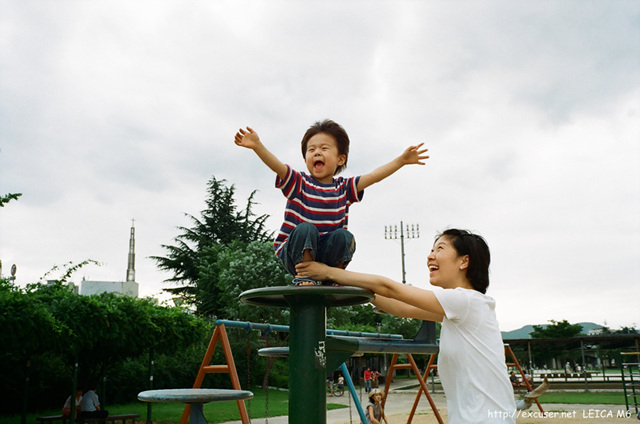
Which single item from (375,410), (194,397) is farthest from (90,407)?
(194,397)

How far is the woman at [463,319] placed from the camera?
201 cm

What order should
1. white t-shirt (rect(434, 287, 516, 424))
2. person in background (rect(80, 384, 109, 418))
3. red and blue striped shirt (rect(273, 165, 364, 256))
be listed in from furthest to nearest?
person in background (rect(80, 384, 109, 418)) → red and blue striped shirt (rect(273, 165, 364, 256)) → white t-shirt (rect(434, 287, 516, 424))

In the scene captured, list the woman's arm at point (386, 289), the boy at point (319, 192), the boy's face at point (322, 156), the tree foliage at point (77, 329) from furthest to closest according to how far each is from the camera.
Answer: the tree foliage at point (77, 329) < the boy's face at point (322, 156) < the boy at point (319, 192) < the woman's arm at point (386, 289)

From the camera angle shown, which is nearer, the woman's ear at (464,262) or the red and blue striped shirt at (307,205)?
the woman's ear at (464,262)

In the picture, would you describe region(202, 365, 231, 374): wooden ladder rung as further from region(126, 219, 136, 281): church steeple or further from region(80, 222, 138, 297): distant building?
region(126, 219, 136, 281): church steeple

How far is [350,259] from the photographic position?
2691mm

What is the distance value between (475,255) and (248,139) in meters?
1.24

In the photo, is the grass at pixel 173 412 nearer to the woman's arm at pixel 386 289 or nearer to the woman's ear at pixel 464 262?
the woman's arm at pixel 386 289

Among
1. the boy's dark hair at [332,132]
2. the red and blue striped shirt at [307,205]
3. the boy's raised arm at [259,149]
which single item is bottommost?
the red and blue striped shirt at [307,205]

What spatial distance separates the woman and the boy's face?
58 centimetres

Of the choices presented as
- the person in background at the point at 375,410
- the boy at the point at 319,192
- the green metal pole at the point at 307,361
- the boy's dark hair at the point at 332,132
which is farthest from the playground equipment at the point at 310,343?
the person in background at the point at 375,410

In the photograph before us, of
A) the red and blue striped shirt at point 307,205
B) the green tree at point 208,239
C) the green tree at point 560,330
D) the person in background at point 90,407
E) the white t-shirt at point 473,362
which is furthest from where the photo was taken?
the green tree at point 560,330

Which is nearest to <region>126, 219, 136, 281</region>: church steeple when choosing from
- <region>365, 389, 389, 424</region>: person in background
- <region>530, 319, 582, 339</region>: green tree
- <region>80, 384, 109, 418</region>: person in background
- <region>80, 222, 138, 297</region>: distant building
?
<region>80, 222, 138, 297</region>: distant building

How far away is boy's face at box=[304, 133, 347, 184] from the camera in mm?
2848
